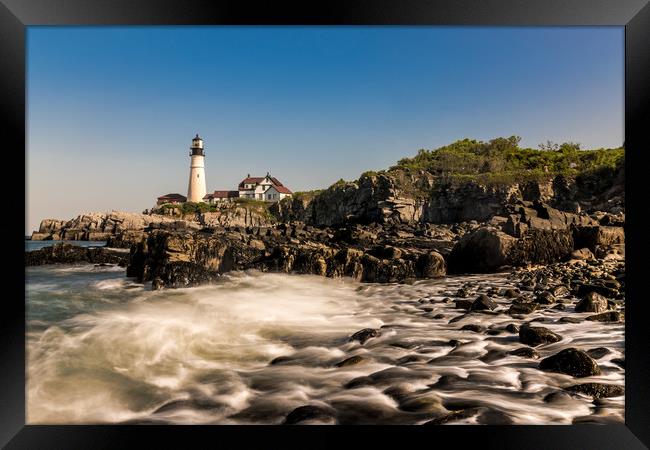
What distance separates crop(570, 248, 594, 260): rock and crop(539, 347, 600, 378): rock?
157 inches

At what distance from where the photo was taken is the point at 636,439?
2184mm

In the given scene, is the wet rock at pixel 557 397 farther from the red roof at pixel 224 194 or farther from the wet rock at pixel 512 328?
the red roof at pixel 224 194

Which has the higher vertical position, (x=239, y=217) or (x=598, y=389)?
(x=239, y=217)

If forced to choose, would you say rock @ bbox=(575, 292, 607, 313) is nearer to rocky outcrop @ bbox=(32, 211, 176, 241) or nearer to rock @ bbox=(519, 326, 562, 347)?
rock @ bbox=(519, 326, 562, 347)

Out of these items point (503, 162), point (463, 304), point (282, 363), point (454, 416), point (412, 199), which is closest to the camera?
point (454, 416)

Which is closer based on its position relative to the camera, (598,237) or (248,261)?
(598,237)

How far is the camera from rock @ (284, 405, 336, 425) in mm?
2367

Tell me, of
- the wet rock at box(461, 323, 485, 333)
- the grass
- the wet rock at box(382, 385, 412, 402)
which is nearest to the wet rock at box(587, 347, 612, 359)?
the wet rock at box(461, 323, 485, 333)

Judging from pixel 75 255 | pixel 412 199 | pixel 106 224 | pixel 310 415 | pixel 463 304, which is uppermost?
pixel 412 199

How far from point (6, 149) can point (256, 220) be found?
39.1 ft

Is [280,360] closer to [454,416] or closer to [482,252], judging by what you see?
[454,416]

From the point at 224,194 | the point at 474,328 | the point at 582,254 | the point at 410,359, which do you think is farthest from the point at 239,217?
the point at 410,359

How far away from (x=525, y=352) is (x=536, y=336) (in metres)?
0.25

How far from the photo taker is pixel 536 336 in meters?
3.03
